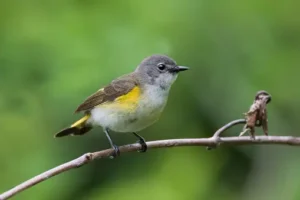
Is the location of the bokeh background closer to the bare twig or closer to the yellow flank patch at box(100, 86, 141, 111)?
the yellow flank patch at box(100, 86, 141, 111)

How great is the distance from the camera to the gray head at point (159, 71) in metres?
3.34

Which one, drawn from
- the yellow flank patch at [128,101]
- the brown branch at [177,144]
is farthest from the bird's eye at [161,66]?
the brown branch at [177,144]

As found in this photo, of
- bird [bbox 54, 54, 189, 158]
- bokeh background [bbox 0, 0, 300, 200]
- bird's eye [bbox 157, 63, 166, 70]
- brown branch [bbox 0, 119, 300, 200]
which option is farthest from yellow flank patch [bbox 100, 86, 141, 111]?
brown branch [bbox 0, 119, 300, 200]

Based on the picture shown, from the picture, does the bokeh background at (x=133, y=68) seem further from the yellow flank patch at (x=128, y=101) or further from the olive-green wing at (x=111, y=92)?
the yellow flank patch at (x=128, y=101)

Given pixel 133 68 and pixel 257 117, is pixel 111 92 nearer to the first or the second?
pixel 133 68

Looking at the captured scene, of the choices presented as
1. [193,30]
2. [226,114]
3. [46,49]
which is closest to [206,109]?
[226,114]

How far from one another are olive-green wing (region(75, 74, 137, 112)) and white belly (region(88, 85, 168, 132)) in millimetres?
58

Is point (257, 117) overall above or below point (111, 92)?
above

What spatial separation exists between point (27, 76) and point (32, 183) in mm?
2157

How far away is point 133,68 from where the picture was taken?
12.5 ft

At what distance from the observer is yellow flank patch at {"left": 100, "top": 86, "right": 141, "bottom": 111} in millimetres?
3094

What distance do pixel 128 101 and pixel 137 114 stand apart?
0.13 m

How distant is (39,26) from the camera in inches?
159

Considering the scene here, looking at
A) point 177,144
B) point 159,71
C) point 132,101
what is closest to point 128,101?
point 132,101
